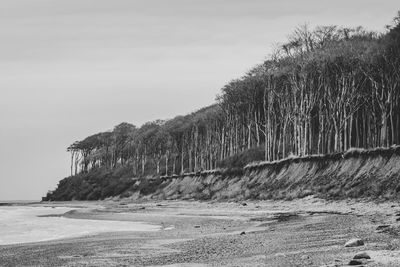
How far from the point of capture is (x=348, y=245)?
11.3 m

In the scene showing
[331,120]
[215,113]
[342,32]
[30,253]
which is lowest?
[30,253]

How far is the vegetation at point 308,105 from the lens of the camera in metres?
42.8

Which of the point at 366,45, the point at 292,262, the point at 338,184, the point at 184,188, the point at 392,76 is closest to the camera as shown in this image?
the point at 292,262

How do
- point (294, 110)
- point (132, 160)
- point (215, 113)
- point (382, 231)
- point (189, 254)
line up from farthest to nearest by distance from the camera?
point (132, 160) → point (215, 113) → point (294, 110) → point (382, 231) → point (189, 254)

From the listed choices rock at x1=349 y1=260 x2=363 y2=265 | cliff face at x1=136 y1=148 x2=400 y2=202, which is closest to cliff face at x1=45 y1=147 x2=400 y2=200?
cliff face at x1=136 y1=148 x2=400 y2=202

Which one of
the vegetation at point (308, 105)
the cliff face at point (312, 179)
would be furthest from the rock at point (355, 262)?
the vegetation at point (308, 105)

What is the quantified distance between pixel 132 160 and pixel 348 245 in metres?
113

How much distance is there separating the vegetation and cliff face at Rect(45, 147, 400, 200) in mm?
2012

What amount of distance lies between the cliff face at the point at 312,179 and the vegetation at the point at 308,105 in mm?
2012

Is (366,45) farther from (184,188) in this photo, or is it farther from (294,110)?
(184,188)

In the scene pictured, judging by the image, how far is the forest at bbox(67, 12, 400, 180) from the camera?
42.8 meters

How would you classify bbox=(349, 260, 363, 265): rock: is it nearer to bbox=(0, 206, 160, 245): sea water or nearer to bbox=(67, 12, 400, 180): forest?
bbox=(0, 206, 160, 245): sea water

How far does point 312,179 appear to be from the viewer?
134 feet

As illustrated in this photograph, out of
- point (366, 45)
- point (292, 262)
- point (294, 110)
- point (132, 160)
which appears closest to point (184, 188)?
point (294, 110)
